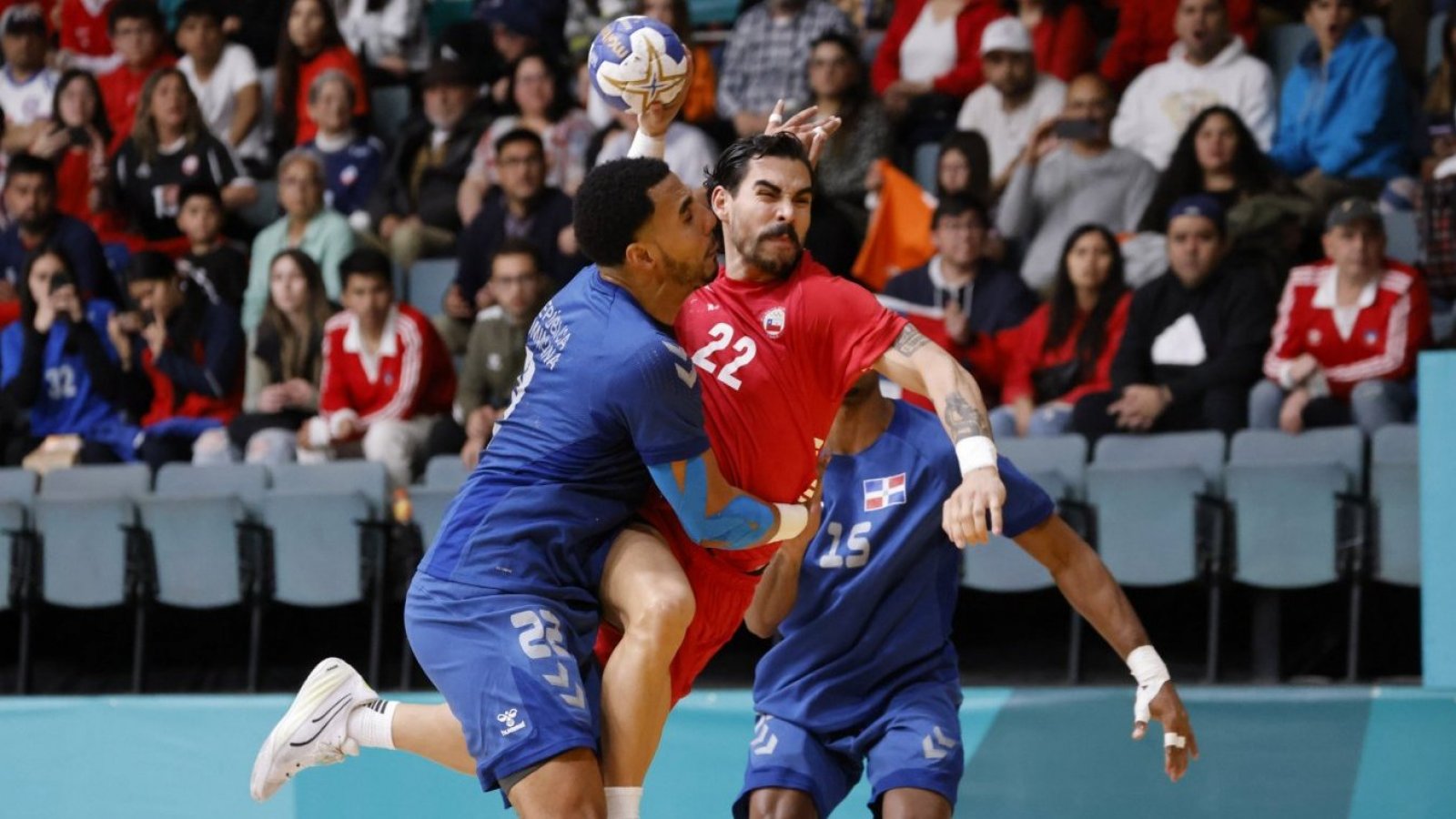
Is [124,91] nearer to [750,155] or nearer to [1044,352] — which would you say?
[1044,352]

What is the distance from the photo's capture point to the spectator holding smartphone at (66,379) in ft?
33.6

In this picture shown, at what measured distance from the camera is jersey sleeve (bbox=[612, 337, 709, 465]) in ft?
13.6

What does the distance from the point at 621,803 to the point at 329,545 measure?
482cm

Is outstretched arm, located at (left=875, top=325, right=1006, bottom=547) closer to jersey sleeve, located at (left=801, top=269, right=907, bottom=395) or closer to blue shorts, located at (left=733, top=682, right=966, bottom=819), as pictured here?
jersey sleeve, located at (left=801, top=269, right=907, bottom=395)

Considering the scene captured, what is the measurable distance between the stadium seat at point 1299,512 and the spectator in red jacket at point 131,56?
756 centimetres

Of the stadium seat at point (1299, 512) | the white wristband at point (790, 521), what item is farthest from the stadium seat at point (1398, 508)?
the white wristband at point (790, 521)

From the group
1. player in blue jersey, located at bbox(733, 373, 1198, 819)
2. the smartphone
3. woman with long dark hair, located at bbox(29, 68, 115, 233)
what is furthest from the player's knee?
woman with long dark hair, located at bbox(29, 68, 115, 233)

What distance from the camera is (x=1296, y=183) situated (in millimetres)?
9195

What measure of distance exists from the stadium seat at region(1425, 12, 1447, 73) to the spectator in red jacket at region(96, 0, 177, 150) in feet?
24.6

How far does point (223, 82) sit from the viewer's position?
12164mm

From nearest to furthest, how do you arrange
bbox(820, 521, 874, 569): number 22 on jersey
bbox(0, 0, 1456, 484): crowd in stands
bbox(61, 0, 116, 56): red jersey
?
bbox(820, 521, 874, 569): number 22 on jersey
bbox(0, 0, 1456, 484): crowd in stands
bbox(61, 0, 116, 56): red jersey

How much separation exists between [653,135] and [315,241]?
6003 mm

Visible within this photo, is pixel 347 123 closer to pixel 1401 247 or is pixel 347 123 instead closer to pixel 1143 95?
pixel 1143 95

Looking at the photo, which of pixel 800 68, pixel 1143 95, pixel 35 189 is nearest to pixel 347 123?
pixel 35 189
